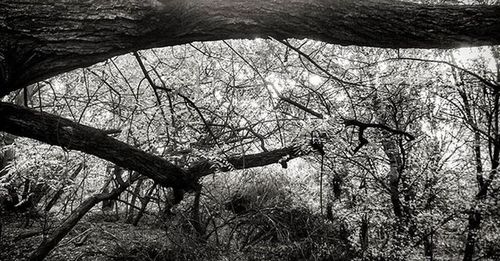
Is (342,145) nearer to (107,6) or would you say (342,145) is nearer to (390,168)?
(107,6)

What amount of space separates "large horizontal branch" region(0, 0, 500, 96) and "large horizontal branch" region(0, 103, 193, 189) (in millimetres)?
615

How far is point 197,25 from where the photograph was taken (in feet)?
4.49

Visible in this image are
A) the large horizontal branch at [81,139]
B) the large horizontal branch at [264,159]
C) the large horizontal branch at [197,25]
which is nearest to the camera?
the large horizontal branch at [197,25]

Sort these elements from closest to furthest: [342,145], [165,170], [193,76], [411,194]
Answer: [165,170], [342,145], [193,76], [411,194]

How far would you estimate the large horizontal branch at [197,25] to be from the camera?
1.24 metres

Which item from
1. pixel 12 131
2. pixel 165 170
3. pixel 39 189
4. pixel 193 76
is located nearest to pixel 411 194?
pixel 193 76

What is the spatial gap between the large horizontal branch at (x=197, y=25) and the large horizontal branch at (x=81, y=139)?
0.62 metres

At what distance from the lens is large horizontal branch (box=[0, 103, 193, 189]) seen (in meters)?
1.84

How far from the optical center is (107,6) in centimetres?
130

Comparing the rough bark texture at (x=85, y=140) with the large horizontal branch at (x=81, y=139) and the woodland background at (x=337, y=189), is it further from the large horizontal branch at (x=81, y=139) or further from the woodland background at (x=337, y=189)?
the woodland background at (x=337, y=189)

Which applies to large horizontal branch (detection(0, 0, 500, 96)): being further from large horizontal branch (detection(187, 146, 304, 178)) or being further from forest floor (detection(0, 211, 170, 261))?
forest floor (detection(0, 211, 170, 261))

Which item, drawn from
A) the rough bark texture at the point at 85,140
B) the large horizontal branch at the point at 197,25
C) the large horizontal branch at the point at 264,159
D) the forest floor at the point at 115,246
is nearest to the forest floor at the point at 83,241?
the forest floor at the point at 115,246

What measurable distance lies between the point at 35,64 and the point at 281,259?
274 inches

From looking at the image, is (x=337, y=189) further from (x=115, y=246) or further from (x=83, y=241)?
(x=83, y=241)
